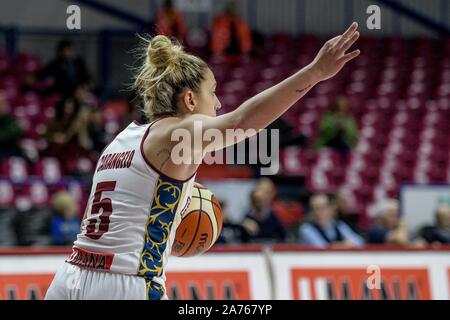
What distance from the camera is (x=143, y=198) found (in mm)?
3764

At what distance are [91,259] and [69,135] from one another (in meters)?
8.49

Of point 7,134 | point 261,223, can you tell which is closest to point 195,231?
point 261,223

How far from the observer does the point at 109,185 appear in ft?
12.5

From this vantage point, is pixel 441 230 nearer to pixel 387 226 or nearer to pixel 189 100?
pixel 387 226

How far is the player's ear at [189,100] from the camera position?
383 centimetres

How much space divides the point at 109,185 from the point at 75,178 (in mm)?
7982

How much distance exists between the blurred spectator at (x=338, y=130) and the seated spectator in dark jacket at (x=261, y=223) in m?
4.00

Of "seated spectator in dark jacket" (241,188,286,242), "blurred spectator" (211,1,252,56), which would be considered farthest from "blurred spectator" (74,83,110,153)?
"blurred spectator" (211,1,252,56)

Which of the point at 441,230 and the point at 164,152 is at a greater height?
the point at 164,152

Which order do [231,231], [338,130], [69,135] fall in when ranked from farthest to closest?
[338,130] → [69,135] → [231,231]

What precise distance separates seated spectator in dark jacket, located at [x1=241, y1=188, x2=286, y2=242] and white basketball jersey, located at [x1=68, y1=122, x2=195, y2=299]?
18.2 ft

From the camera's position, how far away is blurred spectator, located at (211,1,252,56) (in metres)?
15.3

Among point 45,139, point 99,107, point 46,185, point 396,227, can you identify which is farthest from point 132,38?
point 396,227

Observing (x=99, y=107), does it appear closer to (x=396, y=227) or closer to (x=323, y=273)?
(x=396, y=227)
